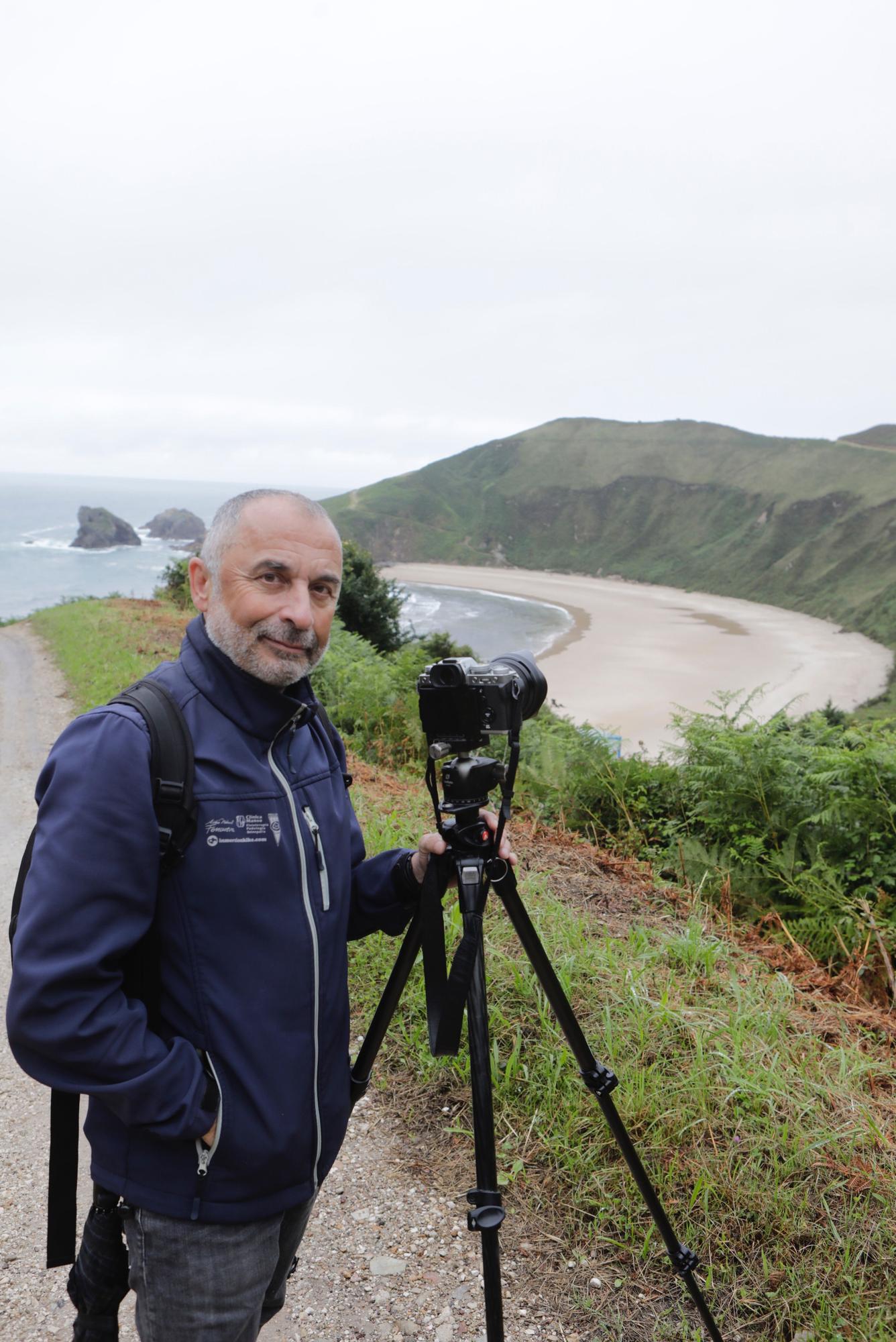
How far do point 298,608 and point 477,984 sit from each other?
883 millimetres

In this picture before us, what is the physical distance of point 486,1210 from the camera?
1653 millimetres

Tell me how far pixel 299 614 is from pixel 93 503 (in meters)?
216

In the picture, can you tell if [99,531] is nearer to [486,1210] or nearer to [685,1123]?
[685,1123]

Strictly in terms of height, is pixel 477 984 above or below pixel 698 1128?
above

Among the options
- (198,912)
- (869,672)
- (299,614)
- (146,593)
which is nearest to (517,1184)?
(198,912)

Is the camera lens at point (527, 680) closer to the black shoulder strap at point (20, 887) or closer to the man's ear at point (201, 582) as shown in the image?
the man's ear at point (201, 582)

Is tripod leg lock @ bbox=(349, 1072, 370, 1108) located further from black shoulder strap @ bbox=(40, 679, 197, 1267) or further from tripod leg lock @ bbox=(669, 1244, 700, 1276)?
tripod leg lock @ bbox=(669, 1244, 700, 1276)

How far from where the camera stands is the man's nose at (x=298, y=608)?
1.61 meters

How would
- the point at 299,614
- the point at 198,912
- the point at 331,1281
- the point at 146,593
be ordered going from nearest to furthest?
the point at 198,912 → the point at 299,614 → the point at 331,1281 → the point at 146,593

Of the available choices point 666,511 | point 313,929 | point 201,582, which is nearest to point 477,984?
point 313,929

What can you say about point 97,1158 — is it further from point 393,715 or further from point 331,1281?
point 393,715

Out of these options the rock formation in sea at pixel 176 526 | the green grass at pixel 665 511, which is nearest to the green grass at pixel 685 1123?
the green grass at pixel 665 511

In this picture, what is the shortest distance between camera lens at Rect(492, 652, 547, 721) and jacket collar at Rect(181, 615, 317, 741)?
578 mm

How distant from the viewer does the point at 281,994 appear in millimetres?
1532
